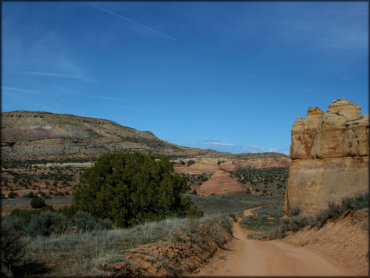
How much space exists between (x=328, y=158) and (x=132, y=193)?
1212 centimetres

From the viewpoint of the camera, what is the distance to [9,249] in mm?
7770

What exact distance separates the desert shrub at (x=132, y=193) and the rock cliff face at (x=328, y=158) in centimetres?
742

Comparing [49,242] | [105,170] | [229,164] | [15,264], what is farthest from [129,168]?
[229,164]

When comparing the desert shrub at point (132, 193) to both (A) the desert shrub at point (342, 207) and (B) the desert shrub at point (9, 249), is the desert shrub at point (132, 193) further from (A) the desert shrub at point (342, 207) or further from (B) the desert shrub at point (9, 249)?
(B) the desert shrub at point (9, 249)

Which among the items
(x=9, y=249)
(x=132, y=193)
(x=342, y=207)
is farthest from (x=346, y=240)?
(x=132, y=193)

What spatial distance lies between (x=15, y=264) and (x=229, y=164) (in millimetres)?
71643

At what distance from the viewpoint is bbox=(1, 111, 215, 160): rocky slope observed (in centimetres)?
8475

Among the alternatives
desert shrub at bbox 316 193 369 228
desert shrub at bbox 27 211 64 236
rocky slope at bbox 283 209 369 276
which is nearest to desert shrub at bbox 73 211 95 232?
desert shrub at bbox 27 211 64 236

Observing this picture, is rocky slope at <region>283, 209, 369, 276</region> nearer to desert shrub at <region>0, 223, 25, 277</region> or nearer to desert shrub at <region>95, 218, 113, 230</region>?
desert shrub at <region>0, 223, 25, 277</region>

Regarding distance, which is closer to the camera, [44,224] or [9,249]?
[9,249]

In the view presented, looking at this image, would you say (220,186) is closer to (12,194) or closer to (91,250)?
(12,194)

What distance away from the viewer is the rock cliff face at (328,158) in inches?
515

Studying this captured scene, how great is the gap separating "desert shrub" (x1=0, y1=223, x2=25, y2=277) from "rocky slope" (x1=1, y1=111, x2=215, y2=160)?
75893 mm

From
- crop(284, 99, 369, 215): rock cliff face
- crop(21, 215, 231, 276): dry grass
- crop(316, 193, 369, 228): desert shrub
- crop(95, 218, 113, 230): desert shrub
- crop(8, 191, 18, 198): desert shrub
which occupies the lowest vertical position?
crop(8, 191, 18, 198): desert shrub
